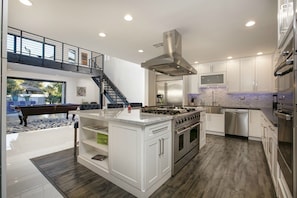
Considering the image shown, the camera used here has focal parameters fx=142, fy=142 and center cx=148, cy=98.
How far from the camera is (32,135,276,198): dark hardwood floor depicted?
1.85 metres

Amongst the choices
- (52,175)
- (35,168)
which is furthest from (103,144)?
(35,168)

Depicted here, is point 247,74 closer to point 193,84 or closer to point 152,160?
point 193,84

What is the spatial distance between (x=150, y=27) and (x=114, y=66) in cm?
734

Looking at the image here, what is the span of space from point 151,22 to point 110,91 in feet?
24.2

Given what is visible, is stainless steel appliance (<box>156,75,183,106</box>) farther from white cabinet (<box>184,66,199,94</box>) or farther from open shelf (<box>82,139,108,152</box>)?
open shelf (<box>82,139,108,152</box>)

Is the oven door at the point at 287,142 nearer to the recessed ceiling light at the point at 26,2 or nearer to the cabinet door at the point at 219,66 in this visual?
the recessed ceiling light at the point at 26,2

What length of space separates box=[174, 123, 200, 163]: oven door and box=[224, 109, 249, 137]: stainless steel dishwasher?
2.06 m

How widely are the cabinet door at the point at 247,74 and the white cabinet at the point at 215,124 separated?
116 centimetres

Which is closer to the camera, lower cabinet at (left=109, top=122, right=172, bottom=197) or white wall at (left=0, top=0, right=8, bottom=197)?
white wall at (left=0, top=0, right=8, bottom=197)

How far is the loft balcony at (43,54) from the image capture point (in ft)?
19.7

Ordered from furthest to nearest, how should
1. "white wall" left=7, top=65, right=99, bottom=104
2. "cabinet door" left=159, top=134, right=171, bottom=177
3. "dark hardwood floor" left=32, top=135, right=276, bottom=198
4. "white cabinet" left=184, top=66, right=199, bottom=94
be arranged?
1. "white wall" left=7, top=65, right=99, bottom=104
2. "white cabinet" left=184, top=66, right=199, bottom=94
3. "cabinet door" left=159, top=134, right=171, bottom=177
4. "dark hardwood floor" left=32, top=135, right=276, bottom=198

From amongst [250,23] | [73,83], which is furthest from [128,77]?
[250,23]

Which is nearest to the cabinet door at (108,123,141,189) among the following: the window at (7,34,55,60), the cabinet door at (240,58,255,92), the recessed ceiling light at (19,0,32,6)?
the recessed ceiling light at (19,0,32,6)

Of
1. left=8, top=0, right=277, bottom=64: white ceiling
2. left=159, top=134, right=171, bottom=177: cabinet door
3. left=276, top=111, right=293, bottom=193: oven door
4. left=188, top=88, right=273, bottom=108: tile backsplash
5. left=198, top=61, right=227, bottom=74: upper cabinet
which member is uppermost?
left=8, top=0, right=277, bottom=64: white ceiling
